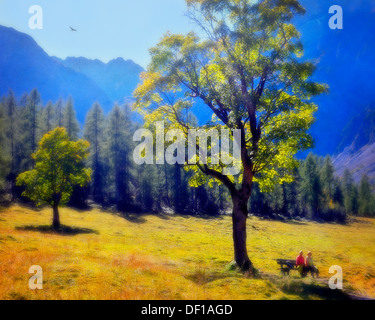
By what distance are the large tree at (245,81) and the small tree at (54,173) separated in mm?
21488

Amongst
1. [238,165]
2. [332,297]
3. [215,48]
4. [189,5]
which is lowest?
[332,297]

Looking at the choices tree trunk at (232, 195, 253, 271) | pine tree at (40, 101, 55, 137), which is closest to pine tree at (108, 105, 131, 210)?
pine tree at (40, 101, 55, 137)

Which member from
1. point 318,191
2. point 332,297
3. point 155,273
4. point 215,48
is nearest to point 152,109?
point 215,48

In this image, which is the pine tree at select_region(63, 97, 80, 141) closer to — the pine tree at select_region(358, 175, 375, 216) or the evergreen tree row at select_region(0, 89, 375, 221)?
the evergreen tree row at select_region(0, 89, 375, 221)

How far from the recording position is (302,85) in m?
14.1

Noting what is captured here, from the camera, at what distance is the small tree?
3172 cm

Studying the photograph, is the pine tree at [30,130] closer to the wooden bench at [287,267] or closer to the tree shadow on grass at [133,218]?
the tree shadow on grass at [133,218]

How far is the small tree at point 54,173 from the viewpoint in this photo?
31.7m

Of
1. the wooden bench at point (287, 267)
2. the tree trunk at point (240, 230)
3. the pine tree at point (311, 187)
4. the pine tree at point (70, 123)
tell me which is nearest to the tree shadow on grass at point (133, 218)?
the pine tree at point (70, 123)

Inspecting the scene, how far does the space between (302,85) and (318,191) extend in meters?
78.6

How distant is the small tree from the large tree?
2149 centimetres

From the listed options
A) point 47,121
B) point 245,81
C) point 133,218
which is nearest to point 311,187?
point 133,218

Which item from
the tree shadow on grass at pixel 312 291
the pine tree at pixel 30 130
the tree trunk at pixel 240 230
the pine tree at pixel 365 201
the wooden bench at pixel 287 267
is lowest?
the pine tree at pixel 365 201
